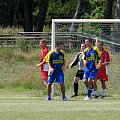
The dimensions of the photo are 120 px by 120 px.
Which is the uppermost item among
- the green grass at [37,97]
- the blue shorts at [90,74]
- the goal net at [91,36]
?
the goal net at [91,36]

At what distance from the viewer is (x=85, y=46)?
64.6 feet

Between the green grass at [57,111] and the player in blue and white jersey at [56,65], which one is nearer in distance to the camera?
the green grass at [57,111]

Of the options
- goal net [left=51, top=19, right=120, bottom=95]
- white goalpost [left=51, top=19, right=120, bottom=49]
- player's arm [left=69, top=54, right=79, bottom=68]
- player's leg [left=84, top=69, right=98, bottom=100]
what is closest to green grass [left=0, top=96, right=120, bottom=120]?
player's leg [left=84, top=69, right=98, bottom=100]

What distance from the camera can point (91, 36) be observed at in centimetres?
2223

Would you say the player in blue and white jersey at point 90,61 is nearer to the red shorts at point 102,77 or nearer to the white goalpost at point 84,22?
the red shorts at point 102,77

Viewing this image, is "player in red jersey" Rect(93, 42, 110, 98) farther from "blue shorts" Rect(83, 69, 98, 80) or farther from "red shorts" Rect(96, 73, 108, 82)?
"blue shorts" Rect(83, 69, 98, 80)

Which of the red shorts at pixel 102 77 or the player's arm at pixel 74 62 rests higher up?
the player's arm at pixel 74 62

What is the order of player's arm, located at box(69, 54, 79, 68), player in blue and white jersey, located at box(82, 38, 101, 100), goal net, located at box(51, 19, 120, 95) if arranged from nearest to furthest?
player in blue and white jersey, located at box(82, 38, 101, 100) → player's arm, located at box(69, 54, 79, 68) → goal net, located at box(51, 19, 120, 95)

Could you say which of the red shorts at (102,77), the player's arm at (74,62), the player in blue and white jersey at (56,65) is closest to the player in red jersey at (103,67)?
the red shorts at (102,77)

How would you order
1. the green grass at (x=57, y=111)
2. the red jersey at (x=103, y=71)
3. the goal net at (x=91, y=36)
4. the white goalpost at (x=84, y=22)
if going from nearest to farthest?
1. the green grass at (x=57, y=111)
2. the red jersey at (x=103, y=71)
3. the white goalpost at (x=84, y=22)
4. the goal net at (x=91, y=36)

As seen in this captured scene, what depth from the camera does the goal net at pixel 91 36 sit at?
2173 cm

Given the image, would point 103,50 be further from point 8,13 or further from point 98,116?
point 8,13

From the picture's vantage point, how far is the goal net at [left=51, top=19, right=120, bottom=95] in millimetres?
21734

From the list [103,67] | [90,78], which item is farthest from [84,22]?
[90,78]
